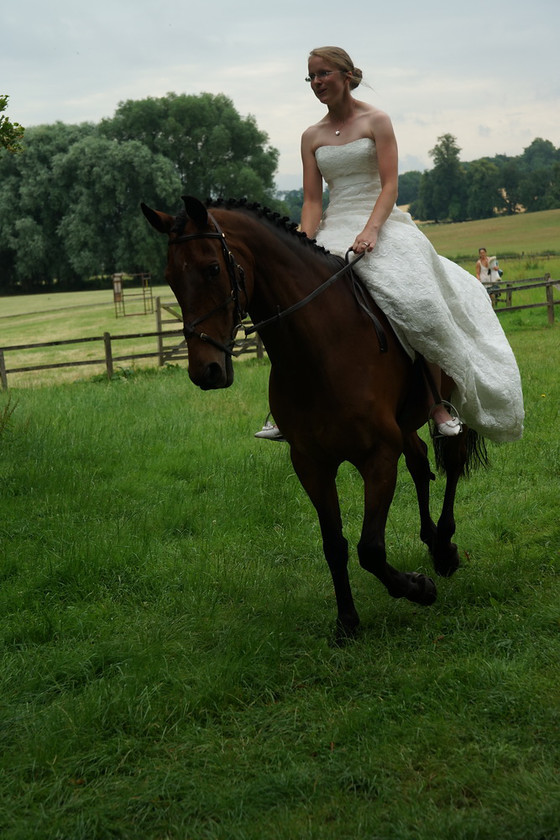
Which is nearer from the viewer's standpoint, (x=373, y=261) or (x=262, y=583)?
(x=373, y=261)

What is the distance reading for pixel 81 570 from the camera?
6215mm

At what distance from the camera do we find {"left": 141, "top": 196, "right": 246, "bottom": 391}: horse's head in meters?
3.96

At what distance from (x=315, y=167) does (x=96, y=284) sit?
6266 cm

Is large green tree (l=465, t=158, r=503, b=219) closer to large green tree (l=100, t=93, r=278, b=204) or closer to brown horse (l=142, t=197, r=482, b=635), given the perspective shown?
large green tree (l=100, t=93, r=278, b=204)

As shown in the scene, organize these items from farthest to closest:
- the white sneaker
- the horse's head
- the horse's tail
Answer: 1. the horse's tail
2. the white sneaker
3. the horse's head

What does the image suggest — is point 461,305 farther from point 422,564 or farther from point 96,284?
point 96,284

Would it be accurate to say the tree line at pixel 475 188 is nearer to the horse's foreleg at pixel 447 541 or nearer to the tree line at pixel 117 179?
the tree line at pixel 117 179

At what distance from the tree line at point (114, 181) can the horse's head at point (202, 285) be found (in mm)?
49089

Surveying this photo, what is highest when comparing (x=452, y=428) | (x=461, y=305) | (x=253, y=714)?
(x=461, y=305)

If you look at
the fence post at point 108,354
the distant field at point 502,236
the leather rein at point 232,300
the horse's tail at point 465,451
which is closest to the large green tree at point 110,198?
the distant field at point 502,236

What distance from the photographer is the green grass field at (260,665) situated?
3465 millimetres

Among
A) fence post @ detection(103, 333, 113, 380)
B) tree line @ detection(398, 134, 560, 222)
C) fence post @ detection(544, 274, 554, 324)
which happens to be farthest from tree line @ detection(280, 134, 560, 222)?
fence post @ detection(103, 333, 113, 380)

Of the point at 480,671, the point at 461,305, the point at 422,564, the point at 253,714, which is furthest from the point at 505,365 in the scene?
the point at 253,714

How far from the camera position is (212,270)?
3984mm
